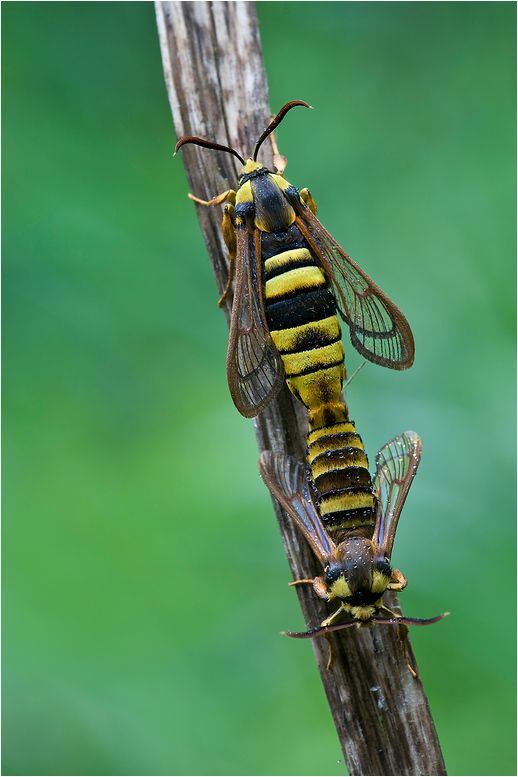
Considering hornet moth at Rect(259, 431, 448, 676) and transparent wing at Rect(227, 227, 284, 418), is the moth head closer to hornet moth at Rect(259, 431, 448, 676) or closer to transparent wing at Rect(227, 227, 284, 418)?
hornet moth at Rect(259, 431, 448, 676)

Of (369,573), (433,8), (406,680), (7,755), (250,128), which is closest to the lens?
(369,573)

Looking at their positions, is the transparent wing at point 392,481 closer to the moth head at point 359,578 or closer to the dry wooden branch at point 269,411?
the moth head at point 359,578

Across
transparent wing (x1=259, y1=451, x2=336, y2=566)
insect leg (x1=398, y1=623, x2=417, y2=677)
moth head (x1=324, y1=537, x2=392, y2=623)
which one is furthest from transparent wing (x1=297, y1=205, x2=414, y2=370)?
insect leg (x1=398, y1=623, x2=417, y2=677)

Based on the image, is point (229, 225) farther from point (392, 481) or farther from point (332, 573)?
point (332, 573)

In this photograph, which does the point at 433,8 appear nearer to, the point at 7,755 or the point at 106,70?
the point at 106,70

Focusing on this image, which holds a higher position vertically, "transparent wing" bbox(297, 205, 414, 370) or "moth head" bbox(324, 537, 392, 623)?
"transparent wing" bbox(297, 205, 414, 370)

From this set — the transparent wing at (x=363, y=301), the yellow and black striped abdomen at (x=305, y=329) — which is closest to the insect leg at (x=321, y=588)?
the yellow and black striped abdomen at (x=305, y=329)

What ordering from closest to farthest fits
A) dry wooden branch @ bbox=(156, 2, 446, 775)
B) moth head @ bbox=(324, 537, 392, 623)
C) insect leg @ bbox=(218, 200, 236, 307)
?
moth head @ bbox=(324, 537, 392, 623), dry wooden branch @ bbox=(156, 2, 446, 775), insect leg @ bbox=(218, 200, 236, 307)

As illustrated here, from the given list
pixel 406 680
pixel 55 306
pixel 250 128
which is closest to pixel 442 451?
pixel 406 680

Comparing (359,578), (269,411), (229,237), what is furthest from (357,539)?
(229,237)
